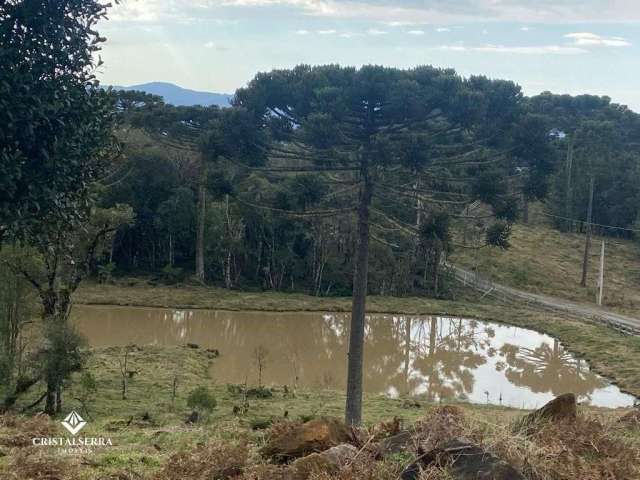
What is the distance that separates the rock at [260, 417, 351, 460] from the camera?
18.7 feet

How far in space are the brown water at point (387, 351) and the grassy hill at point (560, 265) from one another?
31.6 ft

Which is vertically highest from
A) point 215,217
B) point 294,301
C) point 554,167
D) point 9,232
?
point 554,167

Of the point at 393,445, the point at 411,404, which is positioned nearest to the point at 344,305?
the point at 411,404

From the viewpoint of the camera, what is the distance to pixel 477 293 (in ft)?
120

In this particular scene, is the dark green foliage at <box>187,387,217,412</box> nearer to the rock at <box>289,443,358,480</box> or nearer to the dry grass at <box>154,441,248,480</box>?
the dry grass at <box>154,441,248,480</box>

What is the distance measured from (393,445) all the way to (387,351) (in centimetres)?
1975

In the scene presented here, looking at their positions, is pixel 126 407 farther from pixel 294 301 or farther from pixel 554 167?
pixel 294 301

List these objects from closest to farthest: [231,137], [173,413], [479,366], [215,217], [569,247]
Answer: [231,137]
[173,413]
[479,366]
[215,217]
[569,247]

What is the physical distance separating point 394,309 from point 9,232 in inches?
1088

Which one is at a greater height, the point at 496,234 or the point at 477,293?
the point at 496,234

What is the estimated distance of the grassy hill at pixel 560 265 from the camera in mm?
37281

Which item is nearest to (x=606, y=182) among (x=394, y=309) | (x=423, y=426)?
(x=394, y=309)

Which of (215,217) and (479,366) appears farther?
(215,217)

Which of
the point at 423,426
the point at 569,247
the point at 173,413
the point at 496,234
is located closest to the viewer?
the point at 423,426
